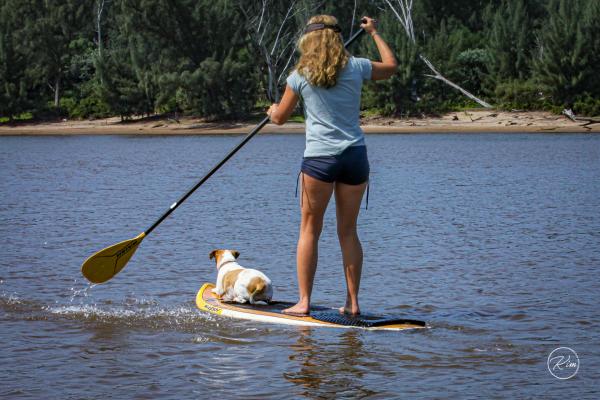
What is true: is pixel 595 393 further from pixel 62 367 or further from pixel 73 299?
pixel 73 299

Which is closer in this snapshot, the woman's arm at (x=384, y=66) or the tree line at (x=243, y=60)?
the woman's arm at (x=384, y=66)

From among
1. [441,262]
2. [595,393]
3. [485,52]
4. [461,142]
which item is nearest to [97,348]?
[595,393]

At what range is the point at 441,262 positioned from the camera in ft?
35.1

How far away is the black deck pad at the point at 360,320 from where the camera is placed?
741 centimetres

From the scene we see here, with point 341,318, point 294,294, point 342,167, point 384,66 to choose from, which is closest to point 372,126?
point 294,294

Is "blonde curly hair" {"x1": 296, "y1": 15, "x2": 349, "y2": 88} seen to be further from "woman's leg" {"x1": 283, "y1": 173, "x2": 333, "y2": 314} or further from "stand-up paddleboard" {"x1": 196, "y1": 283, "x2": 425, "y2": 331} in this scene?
"stand-up paddleboard" {"x1": 196, "y1": 283, "x2": 425, "y2": 331}

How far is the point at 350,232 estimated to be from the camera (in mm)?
7449

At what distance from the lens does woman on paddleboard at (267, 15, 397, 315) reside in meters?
6.94

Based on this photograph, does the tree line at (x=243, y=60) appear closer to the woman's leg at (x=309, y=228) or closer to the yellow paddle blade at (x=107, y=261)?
the yellow paddle blade at (x=107, y=261)

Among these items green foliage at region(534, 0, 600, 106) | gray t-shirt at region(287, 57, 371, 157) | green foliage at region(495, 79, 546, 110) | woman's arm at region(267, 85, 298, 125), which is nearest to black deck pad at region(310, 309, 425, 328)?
gray t-shirt at region(287, 57, 371, 157)

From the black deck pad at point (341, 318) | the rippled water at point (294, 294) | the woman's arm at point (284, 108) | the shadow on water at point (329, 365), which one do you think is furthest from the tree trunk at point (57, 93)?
the shadow on water at point (329, 365)

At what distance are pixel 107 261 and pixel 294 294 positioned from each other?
5.42 ft

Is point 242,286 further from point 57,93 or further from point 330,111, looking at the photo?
point 57,93

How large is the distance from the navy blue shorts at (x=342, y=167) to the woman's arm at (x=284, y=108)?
340 millimetres
